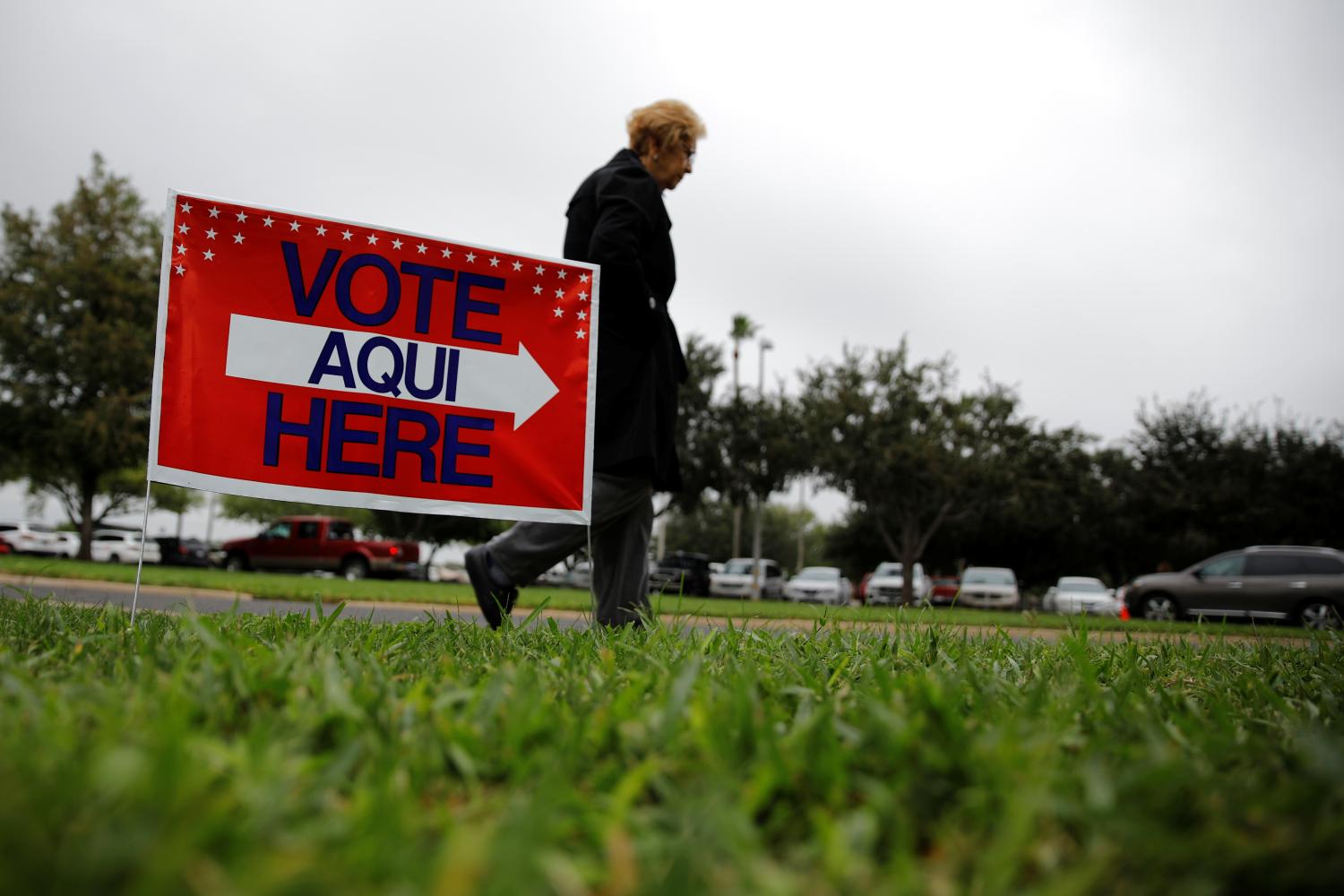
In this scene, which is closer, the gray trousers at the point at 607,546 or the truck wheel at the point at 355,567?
the gray trousers at the point at 607,546

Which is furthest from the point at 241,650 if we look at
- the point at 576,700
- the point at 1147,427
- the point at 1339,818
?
the point at 1147,427

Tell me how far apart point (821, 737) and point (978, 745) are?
→ 25 centimetres

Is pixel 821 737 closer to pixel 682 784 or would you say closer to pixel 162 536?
pixel 682 784

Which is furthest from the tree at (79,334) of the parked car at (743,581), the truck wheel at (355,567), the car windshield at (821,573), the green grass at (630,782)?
the green grass at (630,782)

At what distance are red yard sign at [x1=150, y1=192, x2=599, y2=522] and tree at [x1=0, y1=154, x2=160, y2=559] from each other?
22.7 meters

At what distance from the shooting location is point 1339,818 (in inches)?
44.3

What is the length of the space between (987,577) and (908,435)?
509 cm

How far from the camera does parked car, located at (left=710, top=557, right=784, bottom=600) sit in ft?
103

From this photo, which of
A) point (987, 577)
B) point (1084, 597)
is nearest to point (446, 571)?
point (987, 577)

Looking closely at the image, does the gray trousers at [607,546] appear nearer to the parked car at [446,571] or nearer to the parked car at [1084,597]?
the parked car at [1084,597]

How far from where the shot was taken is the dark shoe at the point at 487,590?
12.3 ft

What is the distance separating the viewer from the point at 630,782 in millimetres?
1257

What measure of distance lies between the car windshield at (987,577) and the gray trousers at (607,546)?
25.3 meters

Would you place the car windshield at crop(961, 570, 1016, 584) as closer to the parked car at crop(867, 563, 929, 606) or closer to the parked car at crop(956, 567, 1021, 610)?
the parked car at crop(956, 567, 1021, 610)
